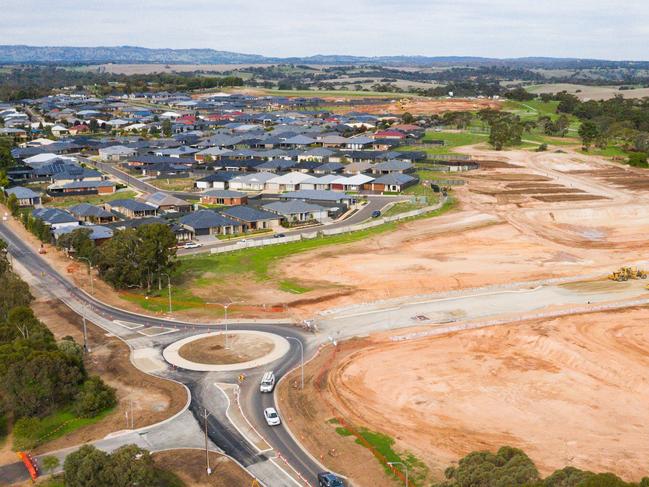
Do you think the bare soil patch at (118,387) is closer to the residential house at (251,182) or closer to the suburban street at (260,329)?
the suburban street at (260,329)

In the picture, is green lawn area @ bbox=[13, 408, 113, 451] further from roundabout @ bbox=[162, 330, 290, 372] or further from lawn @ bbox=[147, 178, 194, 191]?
lawn @ bbox=[147, 178, 194, 191]

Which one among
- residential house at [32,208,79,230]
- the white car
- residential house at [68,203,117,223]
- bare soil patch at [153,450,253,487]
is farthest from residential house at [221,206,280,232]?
bare soil patch at [153,450,253,487]

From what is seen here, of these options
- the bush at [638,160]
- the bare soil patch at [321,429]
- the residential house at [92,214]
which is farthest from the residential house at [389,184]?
the bare soil patch at [321,429]

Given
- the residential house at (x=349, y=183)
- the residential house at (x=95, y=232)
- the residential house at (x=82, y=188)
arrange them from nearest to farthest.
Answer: the residential house at (x=95, y=232) < the residential house at (x=82, y=188) < the residential house at (x=349, y=183)

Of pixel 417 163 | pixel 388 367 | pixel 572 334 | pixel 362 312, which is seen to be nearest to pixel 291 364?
pixel 388 367

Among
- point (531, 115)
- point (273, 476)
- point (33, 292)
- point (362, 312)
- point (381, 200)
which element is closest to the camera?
point (273, 476)

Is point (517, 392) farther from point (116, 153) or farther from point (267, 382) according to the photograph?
point (116, 153)

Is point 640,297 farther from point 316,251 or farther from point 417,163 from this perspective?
point 417,163
